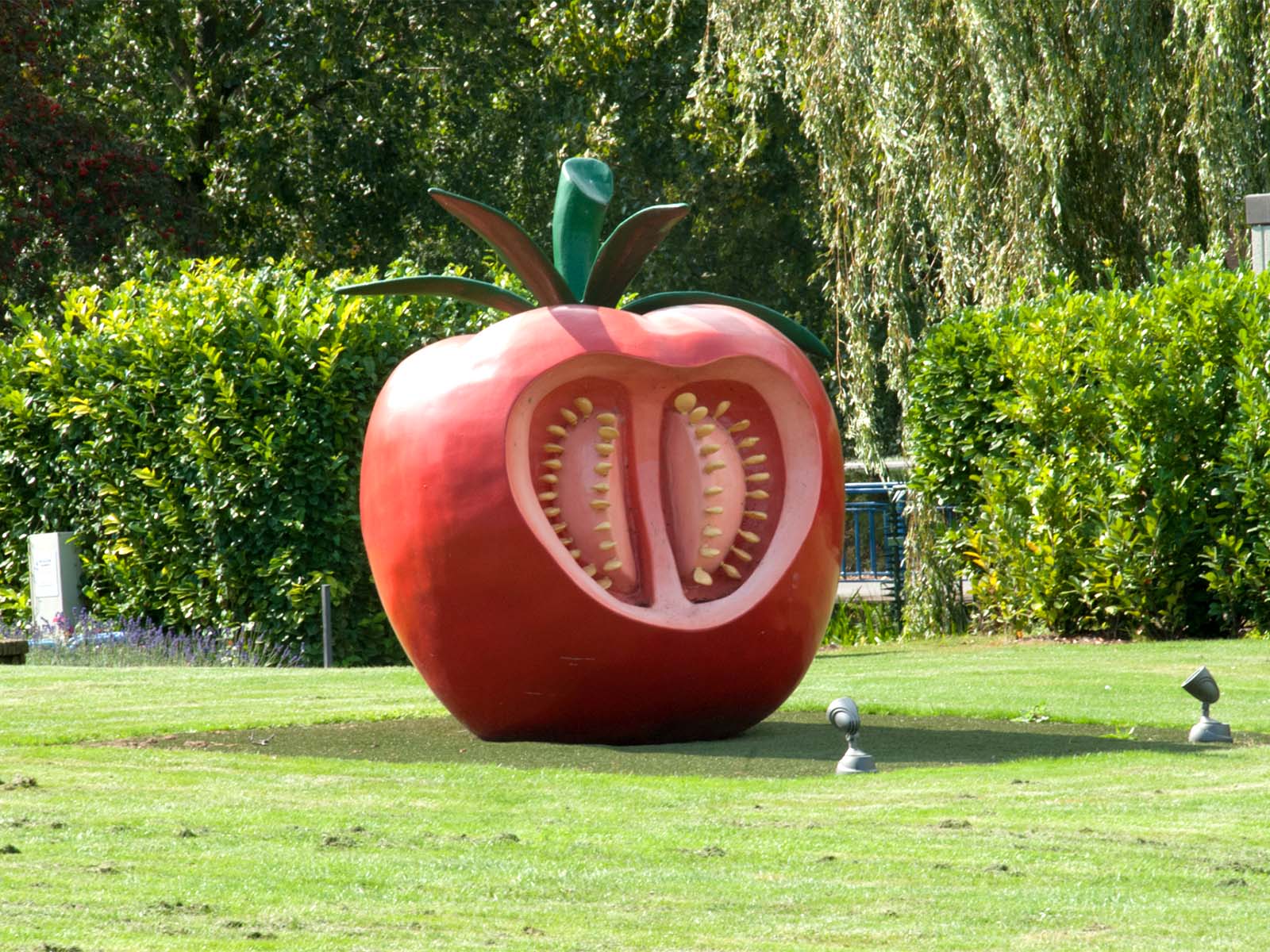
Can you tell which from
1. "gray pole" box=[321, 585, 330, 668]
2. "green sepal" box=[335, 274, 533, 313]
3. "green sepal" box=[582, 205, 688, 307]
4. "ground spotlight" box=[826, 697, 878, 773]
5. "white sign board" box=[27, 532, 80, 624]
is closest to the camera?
"ground spotlight" box=[826, 697, 878, 773]

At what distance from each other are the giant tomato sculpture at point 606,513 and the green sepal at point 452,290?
0.20 metres

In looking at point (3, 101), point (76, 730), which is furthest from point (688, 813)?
point (3, 101)

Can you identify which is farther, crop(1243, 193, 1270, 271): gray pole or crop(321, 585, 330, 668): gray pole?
crop(321, 585, 330, 668): gray pole

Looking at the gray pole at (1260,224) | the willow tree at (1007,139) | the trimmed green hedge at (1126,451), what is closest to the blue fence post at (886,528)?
the willow tree at (1007,139)

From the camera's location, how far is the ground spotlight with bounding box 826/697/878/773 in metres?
6.94

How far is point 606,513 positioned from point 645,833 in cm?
232

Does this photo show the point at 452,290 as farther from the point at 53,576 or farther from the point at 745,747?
the point at 53,576

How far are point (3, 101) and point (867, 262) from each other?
962 centimetres

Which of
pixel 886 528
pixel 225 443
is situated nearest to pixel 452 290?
pixel 225 443

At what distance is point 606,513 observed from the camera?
305 inches

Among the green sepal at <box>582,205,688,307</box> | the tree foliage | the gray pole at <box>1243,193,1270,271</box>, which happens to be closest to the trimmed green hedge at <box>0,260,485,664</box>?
the green sepal at <box>582,205,688,307</box>

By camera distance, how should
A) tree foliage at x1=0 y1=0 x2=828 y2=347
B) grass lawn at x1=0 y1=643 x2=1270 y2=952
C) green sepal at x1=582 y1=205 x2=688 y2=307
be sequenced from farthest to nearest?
tree foliage at x1=0 y1=0 x2=828 y2=347, green sepal at x1=582 y1=205 x2=688 y2=307, grass lawn at x1=0 y1=643 x2=1270 y2=952

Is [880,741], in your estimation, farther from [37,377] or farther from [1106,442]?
[37,377]

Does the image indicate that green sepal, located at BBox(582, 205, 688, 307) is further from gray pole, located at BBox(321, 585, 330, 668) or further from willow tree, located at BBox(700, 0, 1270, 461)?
willow tree, located at BBox(700, 0, 1270, 461)
